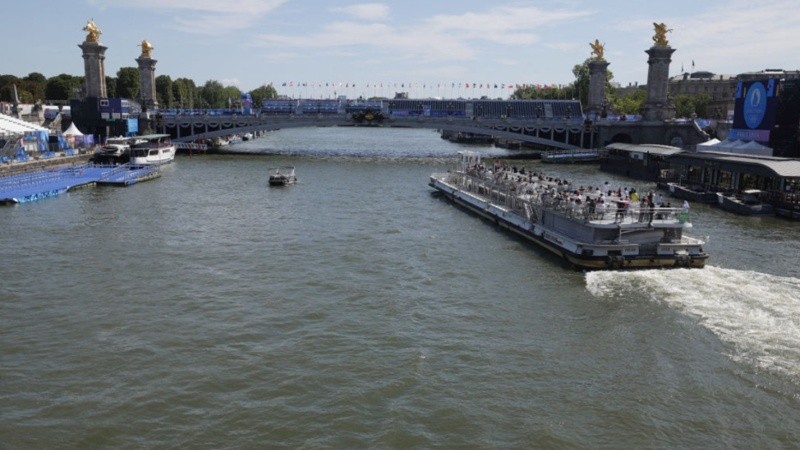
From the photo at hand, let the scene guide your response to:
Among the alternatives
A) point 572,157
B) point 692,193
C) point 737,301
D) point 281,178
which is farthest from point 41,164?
point 572,157

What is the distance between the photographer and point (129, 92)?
13912 centimetres

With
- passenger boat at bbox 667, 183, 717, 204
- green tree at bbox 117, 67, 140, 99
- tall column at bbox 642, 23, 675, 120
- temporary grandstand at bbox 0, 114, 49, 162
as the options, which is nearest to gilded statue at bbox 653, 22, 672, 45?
tall column at bbox 642, 23, 675, 120

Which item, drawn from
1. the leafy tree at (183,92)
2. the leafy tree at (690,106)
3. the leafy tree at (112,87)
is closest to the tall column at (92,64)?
the leafy tree at (112,87)

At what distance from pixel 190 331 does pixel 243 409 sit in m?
5.23

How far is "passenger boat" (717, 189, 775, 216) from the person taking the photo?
130 feet

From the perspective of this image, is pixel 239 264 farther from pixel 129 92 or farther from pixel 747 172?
pixel 129 92

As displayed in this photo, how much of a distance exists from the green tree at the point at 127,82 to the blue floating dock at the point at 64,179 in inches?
3355

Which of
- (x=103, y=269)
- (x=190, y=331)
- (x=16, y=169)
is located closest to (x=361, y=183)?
(x=16, y=169)

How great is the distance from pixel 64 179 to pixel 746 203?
47.8 meters

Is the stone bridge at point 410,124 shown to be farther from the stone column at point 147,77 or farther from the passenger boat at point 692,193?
the passenger boat at point 692,193

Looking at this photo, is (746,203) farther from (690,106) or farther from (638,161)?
(690,106)

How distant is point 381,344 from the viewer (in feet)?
59.1

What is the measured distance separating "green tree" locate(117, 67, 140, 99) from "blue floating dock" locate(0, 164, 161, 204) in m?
85.2

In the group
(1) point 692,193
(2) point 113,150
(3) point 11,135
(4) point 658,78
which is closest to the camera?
(1) point 692,193
